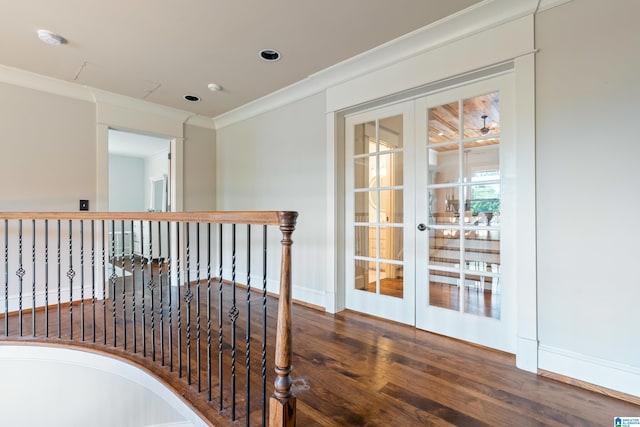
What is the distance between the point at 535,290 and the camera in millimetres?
1944

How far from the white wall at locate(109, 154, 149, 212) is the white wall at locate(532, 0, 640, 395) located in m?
8.15

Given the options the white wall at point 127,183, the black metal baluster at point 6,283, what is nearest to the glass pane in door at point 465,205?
the black metal baluster at point 6,283

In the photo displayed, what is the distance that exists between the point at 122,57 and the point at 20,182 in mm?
1698

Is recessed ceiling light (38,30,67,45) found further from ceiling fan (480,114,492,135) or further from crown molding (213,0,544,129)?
ceiling fan (480,114,492,135)

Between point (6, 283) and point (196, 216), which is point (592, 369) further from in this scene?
point (6, 283)

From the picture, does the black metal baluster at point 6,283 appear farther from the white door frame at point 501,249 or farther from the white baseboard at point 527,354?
the white baseboard at point 527,354

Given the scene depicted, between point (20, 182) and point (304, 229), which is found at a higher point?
point (20, 182)

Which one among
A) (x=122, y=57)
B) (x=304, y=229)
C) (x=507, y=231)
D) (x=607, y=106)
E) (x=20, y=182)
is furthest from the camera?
(x=304, y=229)

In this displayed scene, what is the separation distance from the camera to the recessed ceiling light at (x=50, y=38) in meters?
2.31

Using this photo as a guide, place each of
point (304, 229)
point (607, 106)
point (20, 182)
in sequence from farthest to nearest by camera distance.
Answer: point (304, 229), point (20, 182), point (607, 106)

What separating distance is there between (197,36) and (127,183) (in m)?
6.36

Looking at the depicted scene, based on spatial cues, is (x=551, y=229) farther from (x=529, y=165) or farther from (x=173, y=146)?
(x=173, y=146)

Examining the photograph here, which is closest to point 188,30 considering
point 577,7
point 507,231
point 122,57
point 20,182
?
point 122,57

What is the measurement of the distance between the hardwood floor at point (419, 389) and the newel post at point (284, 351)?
359 mm
